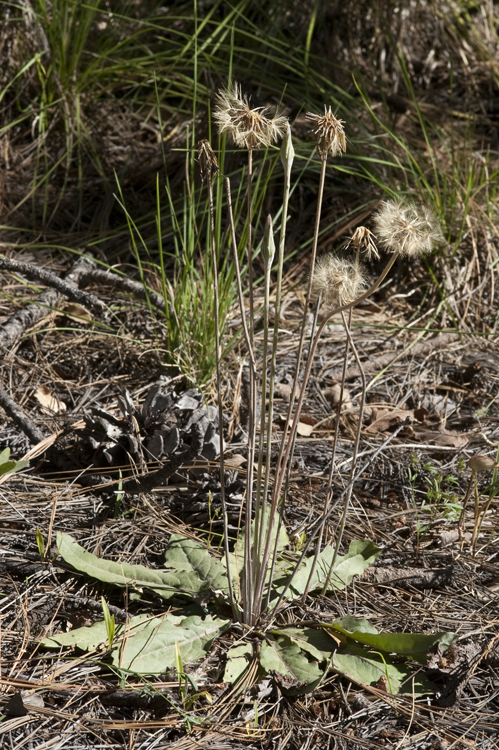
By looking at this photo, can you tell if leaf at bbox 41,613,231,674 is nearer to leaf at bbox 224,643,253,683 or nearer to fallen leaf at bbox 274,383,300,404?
leaf at bbox 224,643,253,683

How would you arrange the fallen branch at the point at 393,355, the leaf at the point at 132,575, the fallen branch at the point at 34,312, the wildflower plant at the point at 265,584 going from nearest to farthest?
1. the wildflower plant at the point at 265,584
2. the leaf at the point at 132,575
3. the fallen branch at the point at 34,312
4. the fallen branch at the point at 393,355

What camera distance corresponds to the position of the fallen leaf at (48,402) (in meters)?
2.20

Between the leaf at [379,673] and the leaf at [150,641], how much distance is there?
0.93 feet

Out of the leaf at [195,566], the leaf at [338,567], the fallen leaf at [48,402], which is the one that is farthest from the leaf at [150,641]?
the fallen leaf at [48,402]

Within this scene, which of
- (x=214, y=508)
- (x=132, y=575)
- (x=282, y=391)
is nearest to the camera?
(x=132, y=575)

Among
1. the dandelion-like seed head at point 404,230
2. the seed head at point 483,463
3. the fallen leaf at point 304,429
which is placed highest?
the dandelion-like seed head at point 404,230

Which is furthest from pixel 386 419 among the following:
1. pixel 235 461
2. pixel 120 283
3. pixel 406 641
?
pixel 120 283

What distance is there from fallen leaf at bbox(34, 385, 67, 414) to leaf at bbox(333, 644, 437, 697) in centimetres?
128

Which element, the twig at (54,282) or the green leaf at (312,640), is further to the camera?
the twig at (54,282)

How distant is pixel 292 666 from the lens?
135 centimetres

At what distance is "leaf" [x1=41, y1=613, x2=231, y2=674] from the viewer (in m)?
1.34

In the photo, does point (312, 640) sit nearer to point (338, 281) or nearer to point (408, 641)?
point (408, 641)

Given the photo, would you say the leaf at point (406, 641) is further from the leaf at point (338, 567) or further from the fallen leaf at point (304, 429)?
the fallen leaf at point (304, 429)

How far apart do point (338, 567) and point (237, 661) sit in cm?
38
